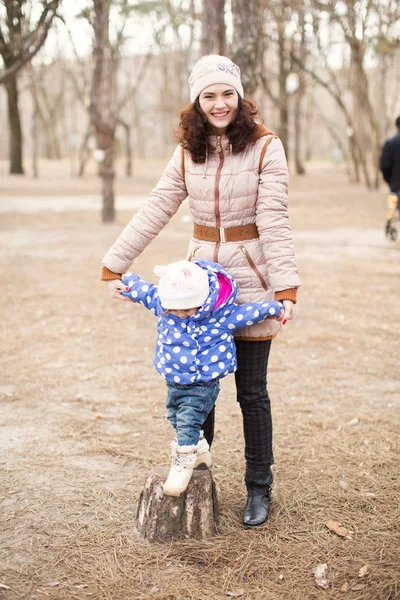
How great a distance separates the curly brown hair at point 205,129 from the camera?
2.88 meters

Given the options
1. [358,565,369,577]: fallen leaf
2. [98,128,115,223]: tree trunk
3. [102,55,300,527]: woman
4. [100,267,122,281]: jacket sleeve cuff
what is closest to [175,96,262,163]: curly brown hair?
A: [102,55,300,527]: woman

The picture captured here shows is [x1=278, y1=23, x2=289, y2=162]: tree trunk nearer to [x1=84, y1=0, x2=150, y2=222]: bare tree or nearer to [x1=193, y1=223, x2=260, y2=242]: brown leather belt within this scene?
[x1=84, y1=0, x2=150, y2=222]: bare tree

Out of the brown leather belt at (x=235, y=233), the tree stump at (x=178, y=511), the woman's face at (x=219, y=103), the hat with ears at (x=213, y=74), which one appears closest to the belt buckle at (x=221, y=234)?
the brown leather belt at (x=235, y=233)

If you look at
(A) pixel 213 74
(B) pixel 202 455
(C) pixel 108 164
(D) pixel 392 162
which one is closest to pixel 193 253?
(A) pixel 213 74

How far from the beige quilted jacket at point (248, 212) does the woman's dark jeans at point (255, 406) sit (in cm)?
8

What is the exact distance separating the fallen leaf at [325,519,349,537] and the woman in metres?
A: 0.32

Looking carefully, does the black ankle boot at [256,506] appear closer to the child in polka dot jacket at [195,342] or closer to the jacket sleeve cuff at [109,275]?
the child in polka dot jacket at [195,342]

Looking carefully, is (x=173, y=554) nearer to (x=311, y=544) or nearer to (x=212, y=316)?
(x=311, y=544)

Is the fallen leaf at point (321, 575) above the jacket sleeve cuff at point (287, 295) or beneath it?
beneath

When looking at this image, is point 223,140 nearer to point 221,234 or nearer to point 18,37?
point 221,234

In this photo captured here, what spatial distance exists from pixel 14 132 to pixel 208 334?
26031 millimetres

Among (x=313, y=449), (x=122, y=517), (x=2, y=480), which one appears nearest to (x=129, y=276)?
(x=122, y=517)

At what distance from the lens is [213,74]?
2873 millimetres

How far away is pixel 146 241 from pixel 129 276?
218 millimetres
